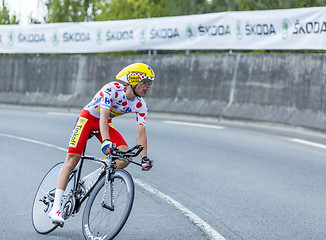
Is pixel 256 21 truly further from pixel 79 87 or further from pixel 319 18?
pixel 79 87

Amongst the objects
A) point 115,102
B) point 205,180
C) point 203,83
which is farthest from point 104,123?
point 203,83

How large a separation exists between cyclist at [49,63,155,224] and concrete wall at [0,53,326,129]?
7.82 m

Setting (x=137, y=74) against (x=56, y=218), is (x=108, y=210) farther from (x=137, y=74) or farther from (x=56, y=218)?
(x=137, y=74)

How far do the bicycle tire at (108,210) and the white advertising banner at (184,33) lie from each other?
924cm

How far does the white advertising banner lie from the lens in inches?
535

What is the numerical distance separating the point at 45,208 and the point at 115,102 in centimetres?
132

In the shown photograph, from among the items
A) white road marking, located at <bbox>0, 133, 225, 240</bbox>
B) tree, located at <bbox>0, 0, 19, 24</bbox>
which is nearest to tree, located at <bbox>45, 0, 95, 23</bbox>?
tree, located at <bbox>0, 0, 19, 24</bbox>

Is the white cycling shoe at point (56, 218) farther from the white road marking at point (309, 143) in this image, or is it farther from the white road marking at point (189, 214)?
the white road marking at point (309, 143)

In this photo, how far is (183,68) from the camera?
16406 millimetres

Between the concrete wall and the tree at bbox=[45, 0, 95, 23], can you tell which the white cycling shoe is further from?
the tree at bbox=[45, 0, 95, 23]

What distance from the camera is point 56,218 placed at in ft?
17.7

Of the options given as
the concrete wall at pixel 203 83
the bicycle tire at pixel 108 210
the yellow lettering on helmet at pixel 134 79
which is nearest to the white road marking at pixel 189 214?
the bicycle tire at pixel 108 210

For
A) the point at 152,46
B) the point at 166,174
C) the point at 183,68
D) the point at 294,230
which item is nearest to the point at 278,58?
the point at 183,68

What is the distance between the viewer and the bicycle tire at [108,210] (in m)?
4.84
